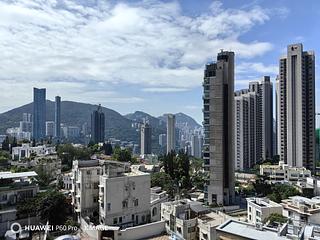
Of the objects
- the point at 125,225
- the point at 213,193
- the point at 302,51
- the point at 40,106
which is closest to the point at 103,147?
the point at 213,193

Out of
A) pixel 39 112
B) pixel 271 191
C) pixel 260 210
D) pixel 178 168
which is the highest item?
pixel 39 112

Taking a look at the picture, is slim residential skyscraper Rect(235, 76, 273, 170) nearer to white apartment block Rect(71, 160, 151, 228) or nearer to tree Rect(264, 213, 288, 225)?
tree Rect(264, 213, 288, 225)

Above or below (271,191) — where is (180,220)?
above

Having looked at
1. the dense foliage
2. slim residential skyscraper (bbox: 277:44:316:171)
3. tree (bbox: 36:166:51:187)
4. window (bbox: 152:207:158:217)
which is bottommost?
the dense foliage

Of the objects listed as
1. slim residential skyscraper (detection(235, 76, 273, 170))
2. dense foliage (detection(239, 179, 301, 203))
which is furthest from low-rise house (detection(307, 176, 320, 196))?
slim residential skyscraper (detection(235, 76, 273, 170))

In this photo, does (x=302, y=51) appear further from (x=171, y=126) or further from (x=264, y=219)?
(x=171, y=126)

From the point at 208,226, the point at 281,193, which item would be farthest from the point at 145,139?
the point at 208,226

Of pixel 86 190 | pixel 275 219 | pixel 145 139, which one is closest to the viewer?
pixel 275 219

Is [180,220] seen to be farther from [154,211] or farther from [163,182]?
[163,182]
